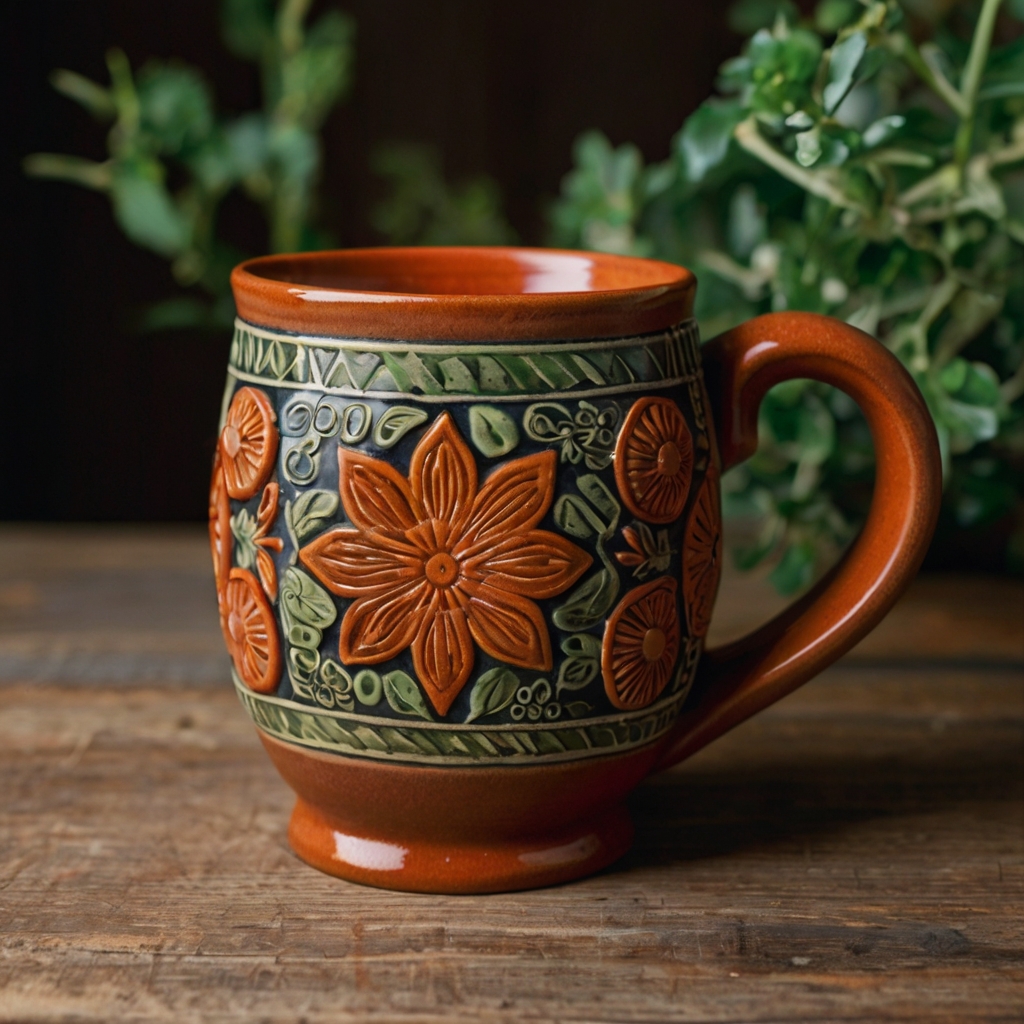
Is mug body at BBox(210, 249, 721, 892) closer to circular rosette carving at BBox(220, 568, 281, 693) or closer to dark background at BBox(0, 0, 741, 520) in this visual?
circular rosette carving at BBox(220, 568, 281, 693)

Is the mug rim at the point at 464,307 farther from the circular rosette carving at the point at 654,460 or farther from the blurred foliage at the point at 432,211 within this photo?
the blurred foliage at the point at 432,211

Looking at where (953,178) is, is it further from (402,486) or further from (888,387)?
(402,486)

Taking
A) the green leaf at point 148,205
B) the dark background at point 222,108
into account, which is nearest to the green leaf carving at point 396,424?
the green leaf at point 148,205

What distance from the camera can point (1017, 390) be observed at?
102cm

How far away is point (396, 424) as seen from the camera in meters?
0.59

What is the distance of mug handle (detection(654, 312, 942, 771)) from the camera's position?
0.65m

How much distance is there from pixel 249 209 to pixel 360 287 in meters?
0.90

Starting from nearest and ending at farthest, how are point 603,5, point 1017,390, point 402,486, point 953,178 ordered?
point 402,486, point 953,178, point 1017,390, point 603,5

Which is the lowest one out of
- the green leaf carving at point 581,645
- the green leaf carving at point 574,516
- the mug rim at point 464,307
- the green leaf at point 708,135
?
the green leaf carving at point 581,645

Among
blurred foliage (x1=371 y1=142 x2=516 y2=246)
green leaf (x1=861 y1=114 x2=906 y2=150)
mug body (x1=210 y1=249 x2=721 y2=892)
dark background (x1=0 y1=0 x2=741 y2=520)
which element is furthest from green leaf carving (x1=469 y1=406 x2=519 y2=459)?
dark background (x1=0 y1=0 x2=741 y2=520)

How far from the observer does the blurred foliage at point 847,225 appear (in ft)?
2.61

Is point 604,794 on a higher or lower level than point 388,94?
lower

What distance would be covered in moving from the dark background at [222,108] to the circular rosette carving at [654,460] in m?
1.05

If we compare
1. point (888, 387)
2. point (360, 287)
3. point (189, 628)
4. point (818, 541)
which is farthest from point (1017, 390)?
point (189, 628)
